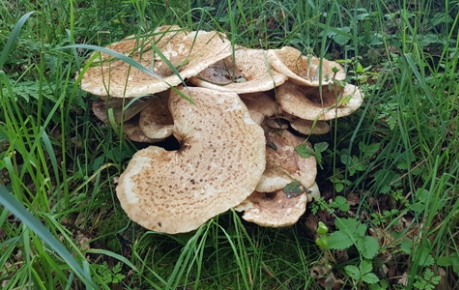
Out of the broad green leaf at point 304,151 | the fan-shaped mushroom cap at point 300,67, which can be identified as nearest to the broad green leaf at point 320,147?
the broad green leaf at point 304,151

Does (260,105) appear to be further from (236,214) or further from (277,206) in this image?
(236,214)

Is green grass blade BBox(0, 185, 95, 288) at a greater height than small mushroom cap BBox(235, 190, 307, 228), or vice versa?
green grass blade BBox(0, 185, 95, 288)

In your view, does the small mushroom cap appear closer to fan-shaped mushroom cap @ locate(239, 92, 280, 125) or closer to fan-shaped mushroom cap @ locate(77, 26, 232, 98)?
fan-shaped mushroom cap @ locate(239, 92, 280, 125)

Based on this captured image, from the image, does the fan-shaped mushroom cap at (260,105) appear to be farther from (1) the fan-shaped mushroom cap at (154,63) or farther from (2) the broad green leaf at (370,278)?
(2) the broad green leaf at (370,278)

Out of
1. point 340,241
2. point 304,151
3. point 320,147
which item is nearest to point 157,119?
point 304,151

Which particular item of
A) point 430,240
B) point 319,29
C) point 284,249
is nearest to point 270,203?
point 284,249

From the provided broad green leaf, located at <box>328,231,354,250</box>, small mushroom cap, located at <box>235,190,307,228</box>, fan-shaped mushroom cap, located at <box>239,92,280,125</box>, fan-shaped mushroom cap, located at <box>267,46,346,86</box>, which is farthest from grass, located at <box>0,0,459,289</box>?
fan-shaped mushroom cap, located at <box>239,92,280,125</box>
